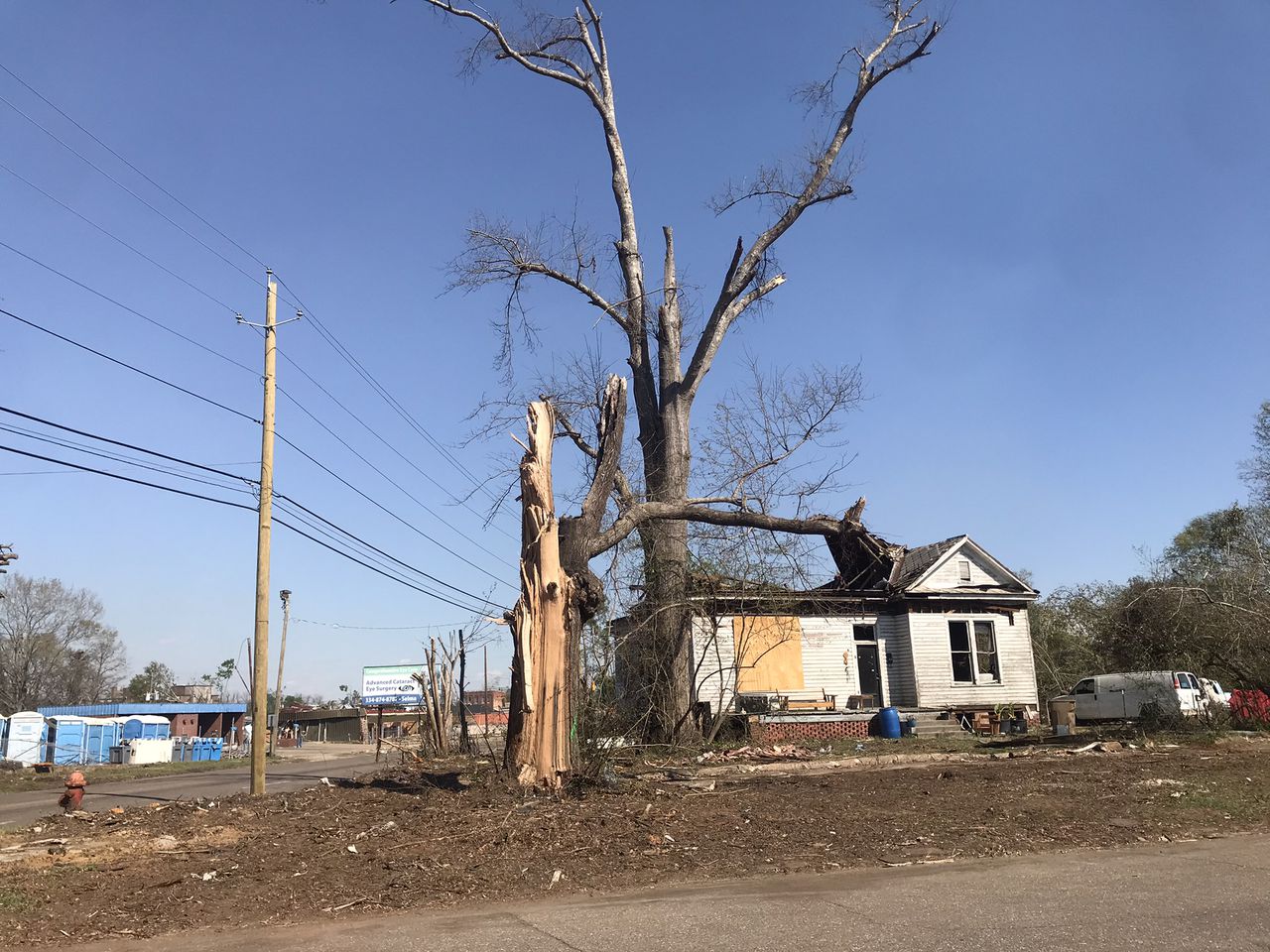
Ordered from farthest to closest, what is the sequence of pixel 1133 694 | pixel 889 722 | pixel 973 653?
pixel 973 653 < pixel 1133 694 < pixel 889 722

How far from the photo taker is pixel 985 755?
54.5ft

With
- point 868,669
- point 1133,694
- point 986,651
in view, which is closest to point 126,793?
point 868,669

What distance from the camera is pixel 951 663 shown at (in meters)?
26.4

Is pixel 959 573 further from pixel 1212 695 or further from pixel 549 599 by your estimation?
pixel 549 599

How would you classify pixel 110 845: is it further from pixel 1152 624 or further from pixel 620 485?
pixel 1152 624

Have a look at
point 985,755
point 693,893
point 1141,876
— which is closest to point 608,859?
point 693,893

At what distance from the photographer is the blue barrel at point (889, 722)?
2325cm

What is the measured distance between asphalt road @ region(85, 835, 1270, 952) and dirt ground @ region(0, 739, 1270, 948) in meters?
0.51

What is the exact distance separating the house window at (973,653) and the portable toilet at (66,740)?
1431 inches

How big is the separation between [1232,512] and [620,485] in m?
35.1

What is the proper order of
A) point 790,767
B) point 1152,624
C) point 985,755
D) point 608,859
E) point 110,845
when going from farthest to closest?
1. point 1152,624
2. point 985,755
3. point 790,767
4. point 110,845
5. point 608,859

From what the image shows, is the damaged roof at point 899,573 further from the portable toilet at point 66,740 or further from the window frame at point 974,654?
the portable toilet at point 66,740

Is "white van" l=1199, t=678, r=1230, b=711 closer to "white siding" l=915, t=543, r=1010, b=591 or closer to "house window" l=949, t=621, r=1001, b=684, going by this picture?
"house window" l=949, t=621, r=1001, b=684

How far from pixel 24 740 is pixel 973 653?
124 feet
